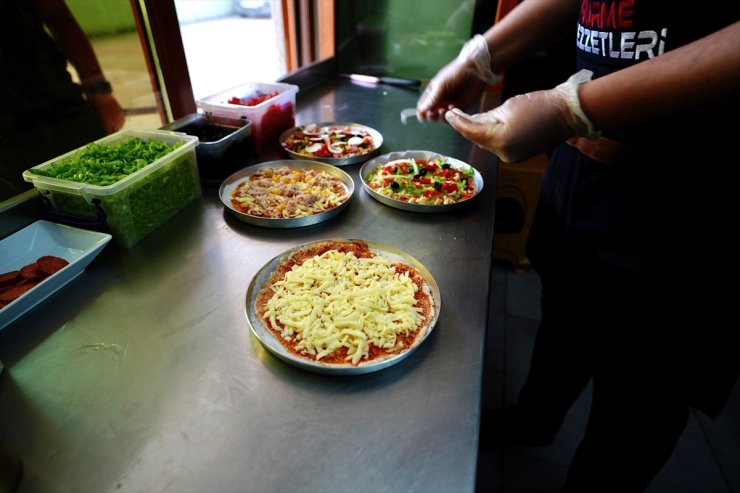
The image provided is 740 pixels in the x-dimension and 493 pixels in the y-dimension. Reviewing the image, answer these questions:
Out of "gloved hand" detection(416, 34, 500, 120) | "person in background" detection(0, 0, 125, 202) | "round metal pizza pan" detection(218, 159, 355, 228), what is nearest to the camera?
"person in background" detection(0, 0, 125, 202)

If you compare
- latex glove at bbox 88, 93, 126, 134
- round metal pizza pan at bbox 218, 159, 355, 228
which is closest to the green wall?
latex glove at bbox 88, 93, 126, 134

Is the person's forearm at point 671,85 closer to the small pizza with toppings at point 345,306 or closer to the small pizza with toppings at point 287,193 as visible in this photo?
the small pizza with toppings at point 345,306

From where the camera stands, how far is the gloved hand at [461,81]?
1.63m

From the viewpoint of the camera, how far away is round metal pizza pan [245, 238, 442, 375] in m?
0.82

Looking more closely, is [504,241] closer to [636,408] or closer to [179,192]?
[636,408]

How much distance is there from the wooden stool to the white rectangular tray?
1.87 metres

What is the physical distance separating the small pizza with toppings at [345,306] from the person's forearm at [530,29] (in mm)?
1008

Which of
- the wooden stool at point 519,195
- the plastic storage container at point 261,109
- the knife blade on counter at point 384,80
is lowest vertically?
the wooden stool at point 519,195

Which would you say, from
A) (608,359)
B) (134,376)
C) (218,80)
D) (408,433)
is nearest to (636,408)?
(608,359)

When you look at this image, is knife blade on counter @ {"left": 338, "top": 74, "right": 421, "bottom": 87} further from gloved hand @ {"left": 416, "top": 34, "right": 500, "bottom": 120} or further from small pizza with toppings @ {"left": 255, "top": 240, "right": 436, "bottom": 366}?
small pizza with toppings @ {"left": 255, "top": 240, "right": 436, "bottom": 366}

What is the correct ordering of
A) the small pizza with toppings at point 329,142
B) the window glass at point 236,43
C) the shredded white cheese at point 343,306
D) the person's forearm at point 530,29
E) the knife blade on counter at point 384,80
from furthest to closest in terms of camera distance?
the knife blade on counter at point 384,80 < the window glass at point 236,43 < the small pizza with toppings at point 329,142 < the person's forearm at point 530,29 < the shredded white cheese at point 343,306

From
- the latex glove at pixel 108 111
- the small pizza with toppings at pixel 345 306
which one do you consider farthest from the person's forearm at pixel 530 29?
the latex glove at pixel 108 111

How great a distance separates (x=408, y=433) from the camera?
74cm

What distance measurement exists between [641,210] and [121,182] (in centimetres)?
134
